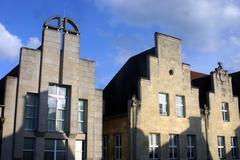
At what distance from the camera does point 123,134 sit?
1104 inches

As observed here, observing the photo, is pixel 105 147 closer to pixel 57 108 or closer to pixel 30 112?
pixel 57 108

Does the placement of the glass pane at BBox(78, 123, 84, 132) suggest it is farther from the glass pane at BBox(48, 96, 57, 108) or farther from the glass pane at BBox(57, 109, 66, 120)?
the glass pane at BBox(48, 96, 57, 108)

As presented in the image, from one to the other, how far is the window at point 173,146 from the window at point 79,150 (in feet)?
26.4

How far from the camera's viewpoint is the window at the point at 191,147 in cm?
3030

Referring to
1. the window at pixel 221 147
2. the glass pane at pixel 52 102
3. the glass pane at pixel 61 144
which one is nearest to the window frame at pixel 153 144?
the glass pane at pixel 61 144

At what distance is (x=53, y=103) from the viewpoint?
24234 mm

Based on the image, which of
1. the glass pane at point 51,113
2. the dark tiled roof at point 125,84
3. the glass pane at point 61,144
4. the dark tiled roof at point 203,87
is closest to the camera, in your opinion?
the glass pane at point 61,144

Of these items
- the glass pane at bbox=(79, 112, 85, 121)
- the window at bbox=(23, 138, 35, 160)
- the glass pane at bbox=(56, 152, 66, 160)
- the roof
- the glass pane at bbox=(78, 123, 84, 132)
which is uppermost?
the roof

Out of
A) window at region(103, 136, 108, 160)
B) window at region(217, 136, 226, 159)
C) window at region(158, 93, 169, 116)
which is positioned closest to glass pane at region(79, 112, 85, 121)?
window at region(103, 136, 108, 160)

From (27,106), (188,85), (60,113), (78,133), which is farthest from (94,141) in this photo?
(188,85)

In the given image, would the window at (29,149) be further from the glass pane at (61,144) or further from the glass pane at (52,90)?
the glass pane at (52,90)

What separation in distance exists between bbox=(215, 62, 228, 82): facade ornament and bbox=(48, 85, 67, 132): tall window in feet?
56.4

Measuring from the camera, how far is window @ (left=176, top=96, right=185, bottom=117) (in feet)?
100

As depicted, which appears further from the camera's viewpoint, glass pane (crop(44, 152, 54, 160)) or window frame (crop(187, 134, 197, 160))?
window frame (crop(187, 134, 197, 160))
